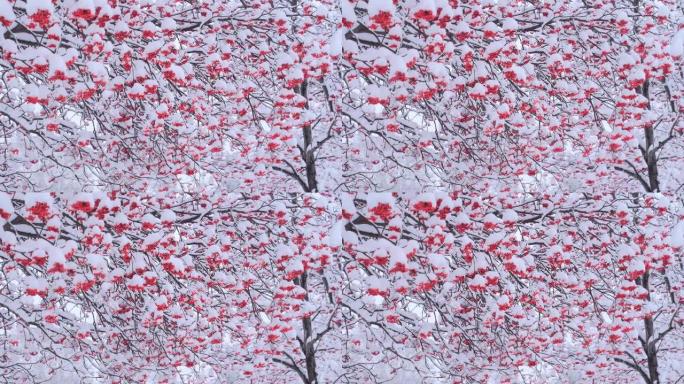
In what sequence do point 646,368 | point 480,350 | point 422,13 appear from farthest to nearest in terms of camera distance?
1. point 646,368
2. point 480,350
3. point 422,13

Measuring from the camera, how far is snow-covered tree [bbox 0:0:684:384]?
16.3ft

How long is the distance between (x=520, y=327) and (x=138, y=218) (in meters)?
4.09

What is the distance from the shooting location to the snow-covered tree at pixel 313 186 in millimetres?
4980

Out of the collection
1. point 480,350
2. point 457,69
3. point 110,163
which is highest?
point 457,69

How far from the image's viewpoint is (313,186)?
845cm

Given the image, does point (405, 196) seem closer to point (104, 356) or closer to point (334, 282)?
point (334, 282)

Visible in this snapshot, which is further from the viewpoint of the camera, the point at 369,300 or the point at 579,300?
the point at 579,300

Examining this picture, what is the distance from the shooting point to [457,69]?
619 centimetres

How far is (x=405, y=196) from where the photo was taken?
5.65 metres

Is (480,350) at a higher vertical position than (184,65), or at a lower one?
lower

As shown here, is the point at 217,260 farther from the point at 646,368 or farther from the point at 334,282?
the point at 646,368

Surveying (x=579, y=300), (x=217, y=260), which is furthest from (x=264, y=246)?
(x=579, y=300)

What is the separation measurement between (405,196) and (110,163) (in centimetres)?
271

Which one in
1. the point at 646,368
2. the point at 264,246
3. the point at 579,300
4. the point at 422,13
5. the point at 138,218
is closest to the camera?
the point at 422,13
